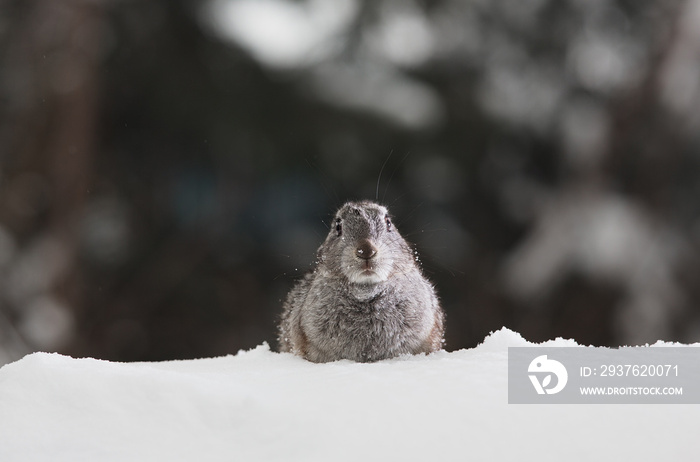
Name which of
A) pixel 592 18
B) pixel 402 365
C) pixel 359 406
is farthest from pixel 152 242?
pixel 359 406

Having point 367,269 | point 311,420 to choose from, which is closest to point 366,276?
point 367,269

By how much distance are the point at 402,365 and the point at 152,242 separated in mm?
7495

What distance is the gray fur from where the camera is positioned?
399 cm

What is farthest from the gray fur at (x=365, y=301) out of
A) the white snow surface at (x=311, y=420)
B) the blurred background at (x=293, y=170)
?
the blurred background at (x=293, y=170)

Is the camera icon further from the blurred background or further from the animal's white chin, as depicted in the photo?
the blurred background

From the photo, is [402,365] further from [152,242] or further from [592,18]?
[592,18]

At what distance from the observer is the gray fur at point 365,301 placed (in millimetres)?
3994

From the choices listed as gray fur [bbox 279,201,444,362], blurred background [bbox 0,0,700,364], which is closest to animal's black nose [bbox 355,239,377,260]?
gray fur [bbox 279,201,444,362]

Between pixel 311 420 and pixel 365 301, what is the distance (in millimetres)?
1433

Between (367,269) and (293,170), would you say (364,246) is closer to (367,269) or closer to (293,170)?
(367,269)

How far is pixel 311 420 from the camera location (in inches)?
105

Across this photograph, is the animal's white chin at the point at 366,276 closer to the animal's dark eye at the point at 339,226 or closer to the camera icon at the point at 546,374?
the animal's dark eye at the point at 339,226

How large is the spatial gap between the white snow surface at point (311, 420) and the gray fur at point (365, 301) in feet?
2.51

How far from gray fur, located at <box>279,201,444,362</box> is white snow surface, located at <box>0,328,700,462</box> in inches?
30.1
